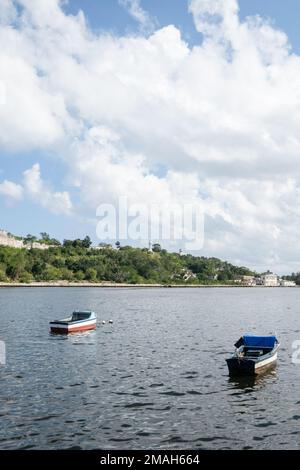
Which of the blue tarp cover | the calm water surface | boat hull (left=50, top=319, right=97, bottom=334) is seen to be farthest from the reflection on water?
boat hull (left=50, top=319, right=97, bottom=334)

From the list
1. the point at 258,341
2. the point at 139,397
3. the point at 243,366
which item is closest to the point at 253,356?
the point at 258,341

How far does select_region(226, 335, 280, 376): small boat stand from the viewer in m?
42.6

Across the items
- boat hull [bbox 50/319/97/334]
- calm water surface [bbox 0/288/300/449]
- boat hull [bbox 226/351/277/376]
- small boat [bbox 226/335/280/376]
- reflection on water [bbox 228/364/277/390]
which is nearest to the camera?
calm water surface [bbox 0/288/300/449]

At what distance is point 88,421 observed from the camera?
30422 mm

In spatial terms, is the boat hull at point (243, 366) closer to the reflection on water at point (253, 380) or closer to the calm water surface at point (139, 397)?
the reflection on water at point (253, 380)

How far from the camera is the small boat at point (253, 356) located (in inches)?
1678

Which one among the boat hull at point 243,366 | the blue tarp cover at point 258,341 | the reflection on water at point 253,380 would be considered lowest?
the reflection on water at point 253,380

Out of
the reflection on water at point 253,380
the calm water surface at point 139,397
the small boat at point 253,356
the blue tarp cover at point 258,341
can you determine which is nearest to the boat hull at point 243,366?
the small boat at point 253,356

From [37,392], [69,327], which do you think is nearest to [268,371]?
[37,392]

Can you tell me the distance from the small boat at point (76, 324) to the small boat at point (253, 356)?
31079 mm

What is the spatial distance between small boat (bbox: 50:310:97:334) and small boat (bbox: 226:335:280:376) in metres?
31.1

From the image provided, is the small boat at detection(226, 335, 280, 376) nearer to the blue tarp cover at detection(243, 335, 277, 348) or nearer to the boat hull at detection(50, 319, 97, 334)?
the blue tarp cover at detection(243, 335, 277, 348)
